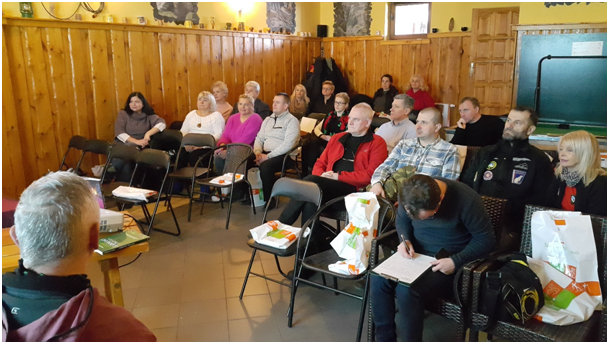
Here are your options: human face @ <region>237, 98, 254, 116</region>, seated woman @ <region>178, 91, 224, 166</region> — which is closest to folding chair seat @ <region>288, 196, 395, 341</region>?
human face @ <region>237, 98, 254, 116</region>

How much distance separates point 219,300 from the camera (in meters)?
3.05

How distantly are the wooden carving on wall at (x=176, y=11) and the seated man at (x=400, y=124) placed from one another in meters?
3.34

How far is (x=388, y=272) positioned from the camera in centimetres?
226

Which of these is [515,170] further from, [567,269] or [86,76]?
[86,76]

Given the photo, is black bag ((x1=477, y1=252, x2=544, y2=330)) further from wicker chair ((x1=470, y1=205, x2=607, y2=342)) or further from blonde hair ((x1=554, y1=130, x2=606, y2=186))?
blonde hair ((x1=554, y1=130, x2=606, y2=186))

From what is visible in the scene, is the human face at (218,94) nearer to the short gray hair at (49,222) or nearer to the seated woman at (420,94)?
the seated woman at (420,94)

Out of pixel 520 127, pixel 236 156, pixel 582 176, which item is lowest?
pixel 236 156

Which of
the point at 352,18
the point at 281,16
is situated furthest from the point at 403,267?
the point at 352,18

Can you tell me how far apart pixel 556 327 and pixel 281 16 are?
6782mm

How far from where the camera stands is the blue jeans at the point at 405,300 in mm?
2268

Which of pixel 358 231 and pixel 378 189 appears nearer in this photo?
pixel 358 231

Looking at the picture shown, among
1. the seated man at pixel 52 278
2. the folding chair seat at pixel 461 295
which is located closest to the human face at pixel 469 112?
the folding chair seat at pixel 461 295

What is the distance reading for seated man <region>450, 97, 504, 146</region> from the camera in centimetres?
454

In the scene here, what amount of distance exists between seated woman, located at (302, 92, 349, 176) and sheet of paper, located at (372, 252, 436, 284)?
9.84 ft
